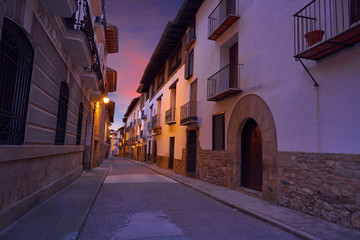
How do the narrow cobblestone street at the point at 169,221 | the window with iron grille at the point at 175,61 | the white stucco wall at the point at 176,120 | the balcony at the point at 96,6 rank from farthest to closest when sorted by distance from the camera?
1. the window with iron grille at the point at 175,61
2. the white stucco wall at the point at 176,120
3. the balcony at the point at 96,6
4. the narrow cobblestone street at the point at 169,221

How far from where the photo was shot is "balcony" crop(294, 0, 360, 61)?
16.6 feet

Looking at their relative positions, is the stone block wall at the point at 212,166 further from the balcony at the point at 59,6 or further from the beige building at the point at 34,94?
the balcony at the point at 59,6

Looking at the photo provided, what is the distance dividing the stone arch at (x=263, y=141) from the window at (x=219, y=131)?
77 cm

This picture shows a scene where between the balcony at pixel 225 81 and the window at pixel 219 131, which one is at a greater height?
the balcony at pixel 225 81

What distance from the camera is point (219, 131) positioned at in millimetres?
11430

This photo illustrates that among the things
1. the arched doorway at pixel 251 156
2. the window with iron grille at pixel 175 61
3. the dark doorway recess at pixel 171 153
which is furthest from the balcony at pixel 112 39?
the arched doorway at pixel 251 156

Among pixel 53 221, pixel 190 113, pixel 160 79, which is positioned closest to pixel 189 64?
pixel 190 113

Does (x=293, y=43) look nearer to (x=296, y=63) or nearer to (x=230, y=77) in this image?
(x=296, y=63)

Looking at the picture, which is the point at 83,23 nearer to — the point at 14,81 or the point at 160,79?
the point at 14,81

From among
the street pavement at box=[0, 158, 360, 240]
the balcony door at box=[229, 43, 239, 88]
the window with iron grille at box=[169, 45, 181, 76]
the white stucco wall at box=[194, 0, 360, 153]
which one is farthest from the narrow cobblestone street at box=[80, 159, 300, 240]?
the window with iron grille at box=[169, 45, 181, 76]

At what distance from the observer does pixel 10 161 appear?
14.4 ft

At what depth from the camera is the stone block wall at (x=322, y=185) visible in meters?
5.01

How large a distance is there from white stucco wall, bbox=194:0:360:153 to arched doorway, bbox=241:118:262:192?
1.16 m

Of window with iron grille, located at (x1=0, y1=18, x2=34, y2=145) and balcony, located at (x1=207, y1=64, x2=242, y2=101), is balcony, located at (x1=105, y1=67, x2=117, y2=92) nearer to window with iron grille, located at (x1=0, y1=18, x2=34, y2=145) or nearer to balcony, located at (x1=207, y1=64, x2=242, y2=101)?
balcony, located at (x1=207, y1=64, x2=242, y2=101)
